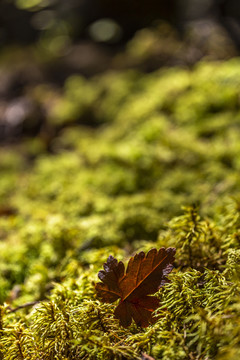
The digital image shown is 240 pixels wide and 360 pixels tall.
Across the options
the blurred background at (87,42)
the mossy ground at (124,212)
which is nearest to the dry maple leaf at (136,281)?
the mossy ground at (124,212)

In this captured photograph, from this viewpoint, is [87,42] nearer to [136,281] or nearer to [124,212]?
[124,212]

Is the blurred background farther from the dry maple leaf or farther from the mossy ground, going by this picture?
the dry maple leaf

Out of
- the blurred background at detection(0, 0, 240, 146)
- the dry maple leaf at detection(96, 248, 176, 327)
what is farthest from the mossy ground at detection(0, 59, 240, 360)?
the blurred background at detection(0, 0, 240, 146)

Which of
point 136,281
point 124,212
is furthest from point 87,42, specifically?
point 136,281

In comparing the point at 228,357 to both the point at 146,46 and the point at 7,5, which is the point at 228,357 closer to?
the point at 146,46

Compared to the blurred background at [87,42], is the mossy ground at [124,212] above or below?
below

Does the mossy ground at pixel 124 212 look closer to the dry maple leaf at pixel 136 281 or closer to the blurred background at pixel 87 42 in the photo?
the dry maple leaf at pixel 136 281
